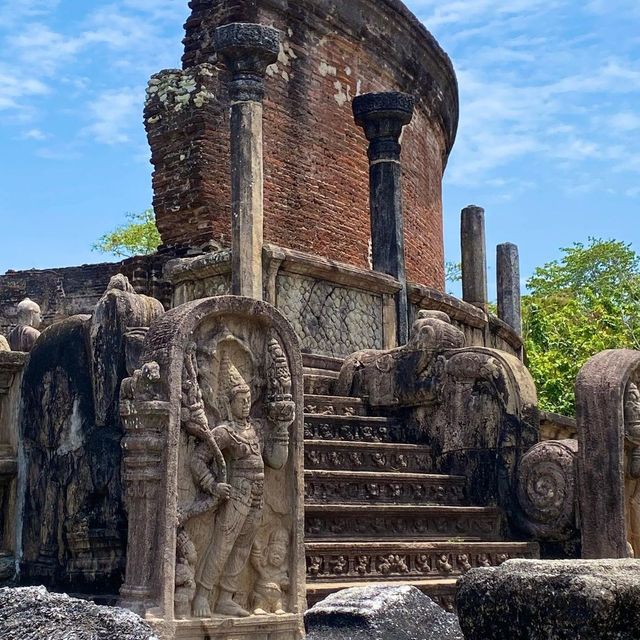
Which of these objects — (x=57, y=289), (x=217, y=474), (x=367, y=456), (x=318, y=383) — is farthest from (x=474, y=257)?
(x=217, y=474)

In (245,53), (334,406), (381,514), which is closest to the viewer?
(381,514)

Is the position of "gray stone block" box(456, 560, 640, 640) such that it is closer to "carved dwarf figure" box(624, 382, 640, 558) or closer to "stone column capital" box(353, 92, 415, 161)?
"carved dwarf figure" box(624, 382, 640, 558)

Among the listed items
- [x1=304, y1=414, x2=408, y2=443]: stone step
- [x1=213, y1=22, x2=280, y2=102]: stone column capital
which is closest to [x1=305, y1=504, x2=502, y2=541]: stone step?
[x1=304, y1=414, x2=408, y2=443]: stone step

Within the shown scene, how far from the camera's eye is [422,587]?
259 inches

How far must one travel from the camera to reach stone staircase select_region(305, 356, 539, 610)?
22.0 feet

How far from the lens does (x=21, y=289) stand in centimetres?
1554

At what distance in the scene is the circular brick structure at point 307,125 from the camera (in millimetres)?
15367

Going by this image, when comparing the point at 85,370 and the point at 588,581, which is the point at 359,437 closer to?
the point at 85,370

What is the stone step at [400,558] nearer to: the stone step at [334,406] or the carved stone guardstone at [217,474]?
the carved stone guardstone at [217,474]

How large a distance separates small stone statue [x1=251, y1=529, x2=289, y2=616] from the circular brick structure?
9330mm

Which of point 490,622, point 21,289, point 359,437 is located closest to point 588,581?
point 490,622

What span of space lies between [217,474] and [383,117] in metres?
6.58

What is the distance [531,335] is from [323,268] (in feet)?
42.0

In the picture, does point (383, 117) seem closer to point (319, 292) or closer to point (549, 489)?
point (319, 292)
